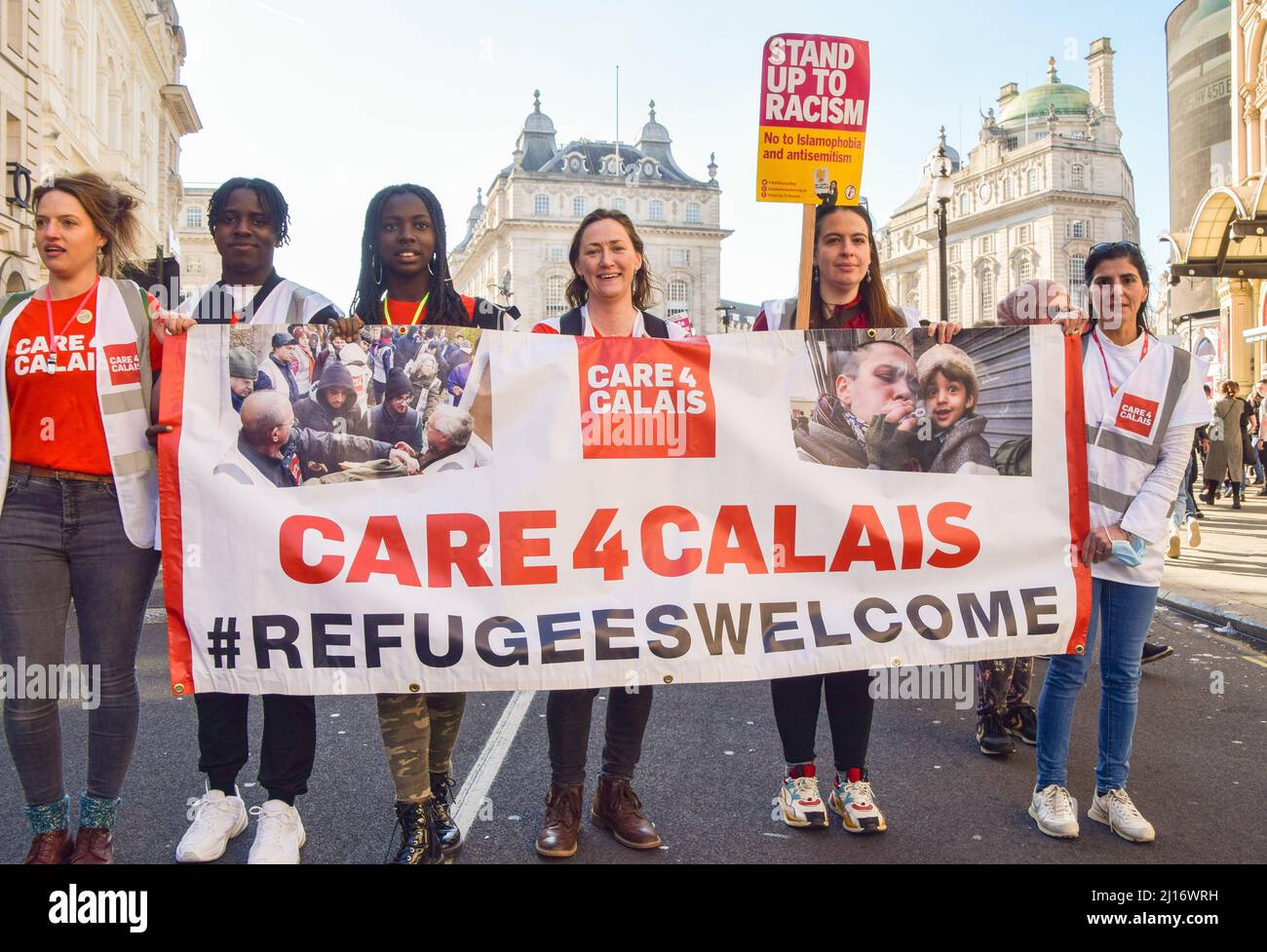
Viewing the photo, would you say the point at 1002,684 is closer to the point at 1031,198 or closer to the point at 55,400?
the point at 55,400

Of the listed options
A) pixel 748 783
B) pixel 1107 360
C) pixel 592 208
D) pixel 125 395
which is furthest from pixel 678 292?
pixel 125 395

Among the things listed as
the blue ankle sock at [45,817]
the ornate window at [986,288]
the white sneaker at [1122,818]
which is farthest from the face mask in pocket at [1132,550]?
the ornate window at [986,288]

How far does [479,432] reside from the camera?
3764mm

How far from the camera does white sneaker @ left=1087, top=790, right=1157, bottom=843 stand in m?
3.83

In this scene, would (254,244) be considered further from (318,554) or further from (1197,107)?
(1197,107)

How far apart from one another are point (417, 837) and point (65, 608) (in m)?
1.42

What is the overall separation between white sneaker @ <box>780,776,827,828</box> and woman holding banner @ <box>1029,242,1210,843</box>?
839 millimetres

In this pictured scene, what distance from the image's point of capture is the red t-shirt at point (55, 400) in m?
3.42

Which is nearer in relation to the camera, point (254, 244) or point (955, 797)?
point (254, 244)

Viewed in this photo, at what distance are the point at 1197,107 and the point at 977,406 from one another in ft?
203

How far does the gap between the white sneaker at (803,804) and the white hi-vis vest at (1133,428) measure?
1.37 metres

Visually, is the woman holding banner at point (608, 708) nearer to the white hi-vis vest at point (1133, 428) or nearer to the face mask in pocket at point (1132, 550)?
the white hi-vis vest at point (1133, 428)

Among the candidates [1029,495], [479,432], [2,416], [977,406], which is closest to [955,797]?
[1029,495]
